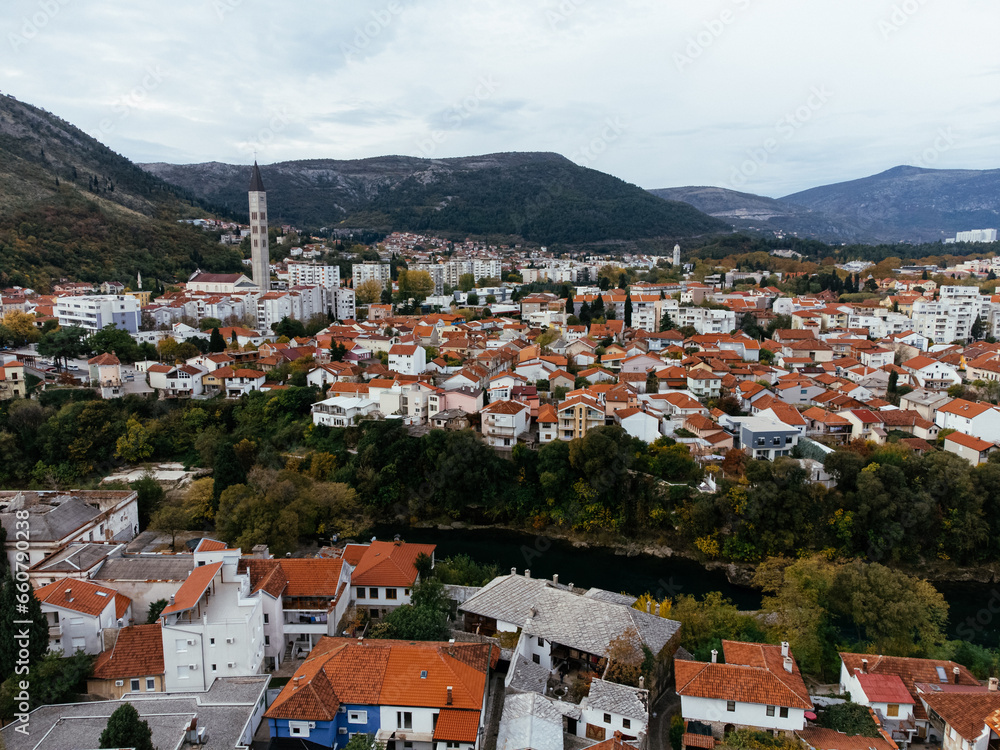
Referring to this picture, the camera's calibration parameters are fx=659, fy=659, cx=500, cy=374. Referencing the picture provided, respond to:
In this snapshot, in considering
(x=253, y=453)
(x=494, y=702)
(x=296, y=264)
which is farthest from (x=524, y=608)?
(x=296, y=264)

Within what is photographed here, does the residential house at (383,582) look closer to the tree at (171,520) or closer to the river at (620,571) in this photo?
the river at (620,571)

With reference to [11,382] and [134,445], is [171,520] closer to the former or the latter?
[134,445]

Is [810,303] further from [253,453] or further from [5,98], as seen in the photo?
[5,98]

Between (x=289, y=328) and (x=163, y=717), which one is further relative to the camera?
(x=289, y=328)

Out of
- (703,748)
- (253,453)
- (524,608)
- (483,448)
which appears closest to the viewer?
(703,748)

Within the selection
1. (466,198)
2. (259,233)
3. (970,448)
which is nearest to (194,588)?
Answer: (970,448)

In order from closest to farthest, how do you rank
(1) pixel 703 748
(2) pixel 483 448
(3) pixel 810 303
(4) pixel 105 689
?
(1) pixel 703 748 < (4) pixel 105 689 < (2) pixel 483 448 < (3) pixel 810 303
